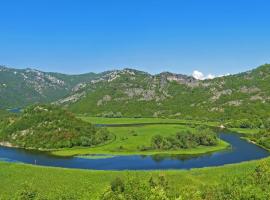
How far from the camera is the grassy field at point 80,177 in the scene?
132 meters

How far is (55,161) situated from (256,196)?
131 meters

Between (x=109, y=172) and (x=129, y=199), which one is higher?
(x=129, y=199)

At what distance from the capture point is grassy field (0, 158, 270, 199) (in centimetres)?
13162

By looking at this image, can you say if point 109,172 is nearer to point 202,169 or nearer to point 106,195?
point 202,169

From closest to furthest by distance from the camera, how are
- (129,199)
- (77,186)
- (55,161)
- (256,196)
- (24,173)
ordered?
1. (129,199)
2. (256,196)
3. (77,186)
4. (24,173)
5. (55,161)

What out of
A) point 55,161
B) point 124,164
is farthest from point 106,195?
point 55,161

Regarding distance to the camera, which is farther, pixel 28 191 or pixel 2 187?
pixel 2 187

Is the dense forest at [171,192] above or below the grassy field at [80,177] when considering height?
above

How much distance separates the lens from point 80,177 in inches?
5886

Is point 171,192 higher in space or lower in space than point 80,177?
higher

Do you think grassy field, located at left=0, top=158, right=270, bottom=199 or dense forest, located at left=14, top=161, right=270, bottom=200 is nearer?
dense forest, located at left=14, top=161, right=270, bottom=200

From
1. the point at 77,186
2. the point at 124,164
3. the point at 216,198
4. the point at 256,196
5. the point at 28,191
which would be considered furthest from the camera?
the point at 124,164

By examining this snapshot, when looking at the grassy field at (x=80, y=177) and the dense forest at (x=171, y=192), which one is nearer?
the dense forest at (x=171, y=192)

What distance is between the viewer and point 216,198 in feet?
302
